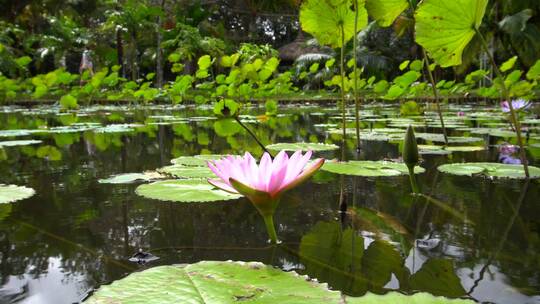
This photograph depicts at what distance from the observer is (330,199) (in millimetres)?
1055

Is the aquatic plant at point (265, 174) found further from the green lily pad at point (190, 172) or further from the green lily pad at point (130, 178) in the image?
the green lily pad at point (130, 178)

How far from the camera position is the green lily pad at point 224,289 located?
47 centimetres

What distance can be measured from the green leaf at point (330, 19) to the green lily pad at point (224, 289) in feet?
4.24

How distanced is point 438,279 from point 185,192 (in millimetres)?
593

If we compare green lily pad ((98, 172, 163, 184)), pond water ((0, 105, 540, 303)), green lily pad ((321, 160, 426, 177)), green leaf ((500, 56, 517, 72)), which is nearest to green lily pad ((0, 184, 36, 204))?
pond water ((0, 105, 540, 303))

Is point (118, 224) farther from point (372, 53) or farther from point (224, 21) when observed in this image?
point (224, 21)

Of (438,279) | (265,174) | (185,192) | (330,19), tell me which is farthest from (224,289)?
(330,19)

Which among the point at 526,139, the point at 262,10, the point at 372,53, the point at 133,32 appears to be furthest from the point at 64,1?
the point at 526,139

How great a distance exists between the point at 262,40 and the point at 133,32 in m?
6.01

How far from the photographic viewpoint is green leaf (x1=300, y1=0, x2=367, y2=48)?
1725mm

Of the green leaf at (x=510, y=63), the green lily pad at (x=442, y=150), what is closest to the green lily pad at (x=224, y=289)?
the green lily pad at (x=442, y=150)

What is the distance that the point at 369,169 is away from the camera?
4.38 feet

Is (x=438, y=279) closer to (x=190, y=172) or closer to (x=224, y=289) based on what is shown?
(x=224, y=289)

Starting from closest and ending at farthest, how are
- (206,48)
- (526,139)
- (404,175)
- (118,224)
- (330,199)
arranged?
1. (118,224)
2. (330,199)
3. (404,175)
4. (526,139)
5. (206,48)
